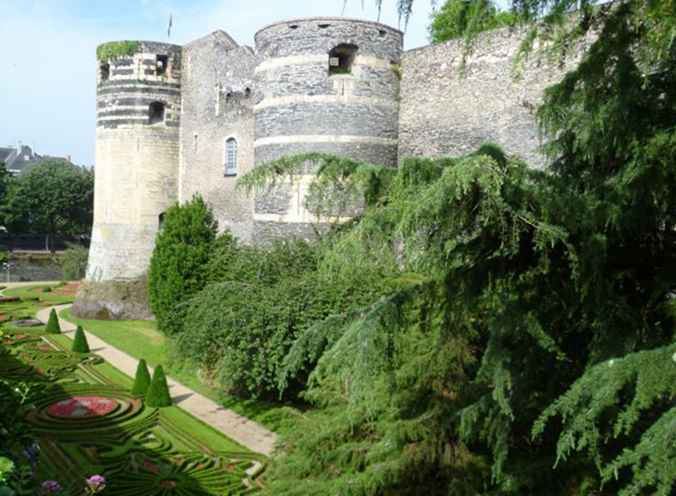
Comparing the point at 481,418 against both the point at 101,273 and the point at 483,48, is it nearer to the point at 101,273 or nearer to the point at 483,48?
the point at 483,48

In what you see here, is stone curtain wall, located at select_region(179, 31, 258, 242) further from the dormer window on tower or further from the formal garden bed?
the formal garden bed

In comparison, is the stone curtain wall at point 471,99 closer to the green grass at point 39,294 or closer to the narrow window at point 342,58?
the narrow window at point 342,58

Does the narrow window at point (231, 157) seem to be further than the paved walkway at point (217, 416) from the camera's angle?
Yes

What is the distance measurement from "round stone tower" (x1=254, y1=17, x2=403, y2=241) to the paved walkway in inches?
152

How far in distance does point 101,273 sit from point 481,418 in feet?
62.9

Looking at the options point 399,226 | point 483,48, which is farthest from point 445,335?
point 483,48

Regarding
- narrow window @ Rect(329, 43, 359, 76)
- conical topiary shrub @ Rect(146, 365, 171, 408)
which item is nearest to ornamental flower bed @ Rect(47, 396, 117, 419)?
conical topiary shrub @ Rect(146, 365, 171, 408)

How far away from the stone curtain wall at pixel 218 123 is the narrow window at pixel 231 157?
148mm

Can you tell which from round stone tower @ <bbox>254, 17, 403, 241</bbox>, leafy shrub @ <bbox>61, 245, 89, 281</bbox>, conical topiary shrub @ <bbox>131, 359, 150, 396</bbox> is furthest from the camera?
leafy shrub @ <bbox>61, 245, 89, 281</bbox>

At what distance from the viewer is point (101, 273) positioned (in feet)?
73.0

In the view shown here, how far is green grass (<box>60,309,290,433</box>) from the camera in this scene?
13.2m

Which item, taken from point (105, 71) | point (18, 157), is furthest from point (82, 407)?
point (18, 157)

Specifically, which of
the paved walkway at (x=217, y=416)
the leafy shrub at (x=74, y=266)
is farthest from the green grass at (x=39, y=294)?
the paved walkway at (x=217, y=416)

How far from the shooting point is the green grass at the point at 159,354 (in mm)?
13227
